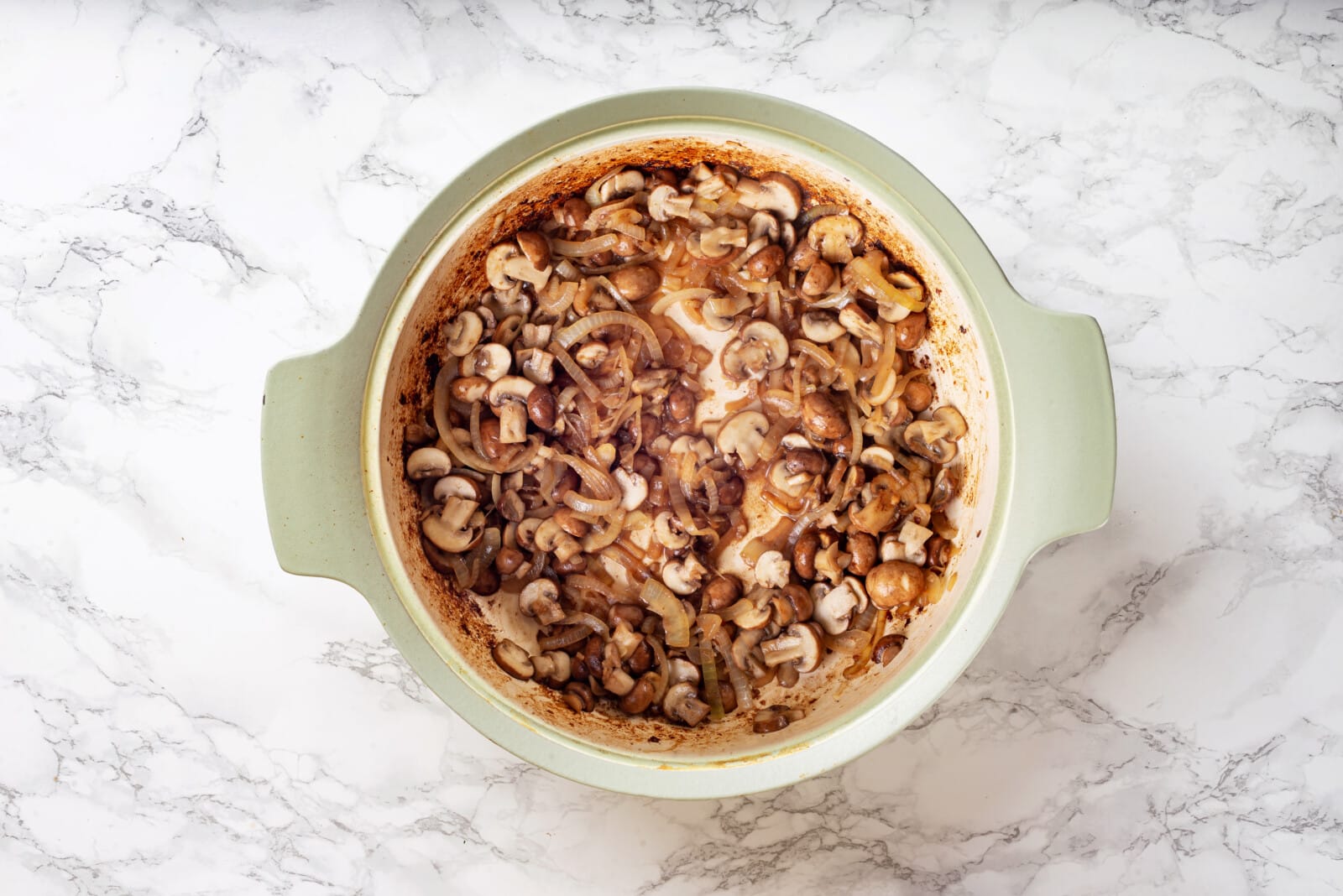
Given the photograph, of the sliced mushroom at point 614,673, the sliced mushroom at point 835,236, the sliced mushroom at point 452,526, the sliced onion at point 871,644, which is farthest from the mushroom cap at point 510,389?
the sliced onion at point 871,644

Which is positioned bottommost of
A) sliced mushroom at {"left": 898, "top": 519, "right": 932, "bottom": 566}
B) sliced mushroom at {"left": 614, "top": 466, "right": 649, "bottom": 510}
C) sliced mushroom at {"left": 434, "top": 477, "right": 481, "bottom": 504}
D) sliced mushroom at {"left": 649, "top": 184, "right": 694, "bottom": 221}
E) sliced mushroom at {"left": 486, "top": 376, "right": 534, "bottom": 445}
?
sliced mushroom at {"left": 898, "top": 519, "right": 932, "bottom": 566}

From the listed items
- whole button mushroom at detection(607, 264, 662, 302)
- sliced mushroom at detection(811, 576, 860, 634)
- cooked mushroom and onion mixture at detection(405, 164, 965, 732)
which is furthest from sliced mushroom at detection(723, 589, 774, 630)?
whole button mushroom at detection(607, 264, 662, 302)

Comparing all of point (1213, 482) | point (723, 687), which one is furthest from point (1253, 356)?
point (723, 687)

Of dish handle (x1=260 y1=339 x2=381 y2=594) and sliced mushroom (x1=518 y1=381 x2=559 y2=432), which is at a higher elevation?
dish handle (x1=260 y1=339 x2=381 y2=594)

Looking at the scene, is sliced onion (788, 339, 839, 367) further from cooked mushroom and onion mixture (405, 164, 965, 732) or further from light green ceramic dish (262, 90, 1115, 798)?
light green ceramic dish (262, 90, 1115, 798)

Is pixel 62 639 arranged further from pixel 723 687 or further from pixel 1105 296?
pixel 1105 296

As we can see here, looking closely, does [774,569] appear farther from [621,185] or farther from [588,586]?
[621,185]
